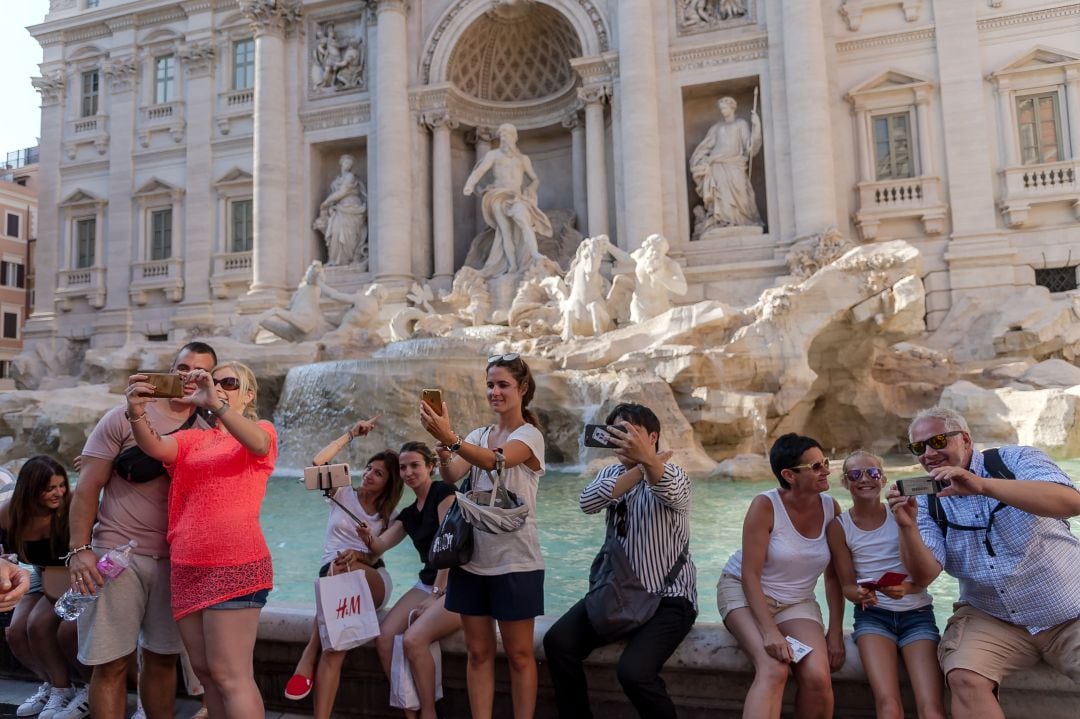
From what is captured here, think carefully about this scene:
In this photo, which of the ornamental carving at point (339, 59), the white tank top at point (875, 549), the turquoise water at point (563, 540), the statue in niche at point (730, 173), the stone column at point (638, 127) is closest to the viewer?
the white tank top at point (875, 549)

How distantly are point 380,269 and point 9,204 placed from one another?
21993mm

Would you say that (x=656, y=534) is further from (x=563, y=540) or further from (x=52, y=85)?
(x=52, y=85)

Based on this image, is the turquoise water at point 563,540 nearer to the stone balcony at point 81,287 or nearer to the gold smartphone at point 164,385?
the gold smartphone at point 164,385

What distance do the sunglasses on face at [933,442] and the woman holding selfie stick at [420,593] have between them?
1.55 metres

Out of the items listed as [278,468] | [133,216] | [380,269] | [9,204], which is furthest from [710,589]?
[9,204]

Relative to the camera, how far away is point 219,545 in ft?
7.24

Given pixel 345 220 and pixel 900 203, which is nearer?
pixel 900 203

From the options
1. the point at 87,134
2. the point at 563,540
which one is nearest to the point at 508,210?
the point at 563,540

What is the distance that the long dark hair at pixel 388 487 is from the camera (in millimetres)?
3211

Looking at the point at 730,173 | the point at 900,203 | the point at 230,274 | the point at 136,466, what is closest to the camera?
the point at 136,466

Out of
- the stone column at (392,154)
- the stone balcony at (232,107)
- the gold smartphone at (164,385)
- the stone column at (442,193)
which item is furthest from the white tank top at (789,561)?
the stone balcony at (232,107)

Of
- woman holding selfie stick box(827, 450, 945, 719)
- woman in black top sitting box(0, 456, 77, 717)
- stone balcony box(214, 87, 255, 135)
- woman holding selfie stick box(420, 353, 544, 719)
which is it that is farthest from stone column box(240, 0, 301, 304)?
woman holding selfie stick box(827, 450, 945, 719)

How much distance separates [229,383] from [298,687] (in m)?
1.07

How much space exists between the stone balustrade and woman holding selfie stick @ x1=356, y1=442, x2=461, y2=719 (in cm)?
9
